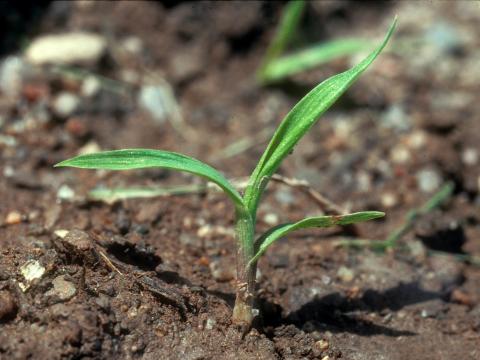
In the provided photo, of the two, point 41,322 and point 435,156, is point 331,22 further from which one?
point 41,322

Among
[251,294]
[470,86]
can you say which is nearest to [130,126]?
[251,294]

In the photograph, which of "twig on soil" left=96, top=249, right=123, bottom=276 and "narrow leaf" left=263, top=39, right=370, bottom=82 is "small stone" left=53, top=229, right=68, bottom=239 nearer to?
"twig on soil" left=96, top=249, right=123, bottom=276

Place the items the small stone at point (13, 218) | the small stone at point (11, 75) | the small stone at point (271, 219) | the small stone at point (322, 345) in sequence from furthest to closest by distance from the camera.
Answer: the small stone at point (11, 75) → the small stone at point (271, 219) → the small stone at point (13, 218) → the small stone at point (322, 345)

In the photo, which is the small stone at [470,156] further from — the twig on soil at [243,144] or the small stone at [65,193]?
the small stone at [65,193]

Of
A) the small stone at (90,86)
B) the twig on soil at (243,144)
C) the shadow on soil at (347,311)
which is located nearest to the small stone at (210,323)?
the shadow on soil at (347,311)

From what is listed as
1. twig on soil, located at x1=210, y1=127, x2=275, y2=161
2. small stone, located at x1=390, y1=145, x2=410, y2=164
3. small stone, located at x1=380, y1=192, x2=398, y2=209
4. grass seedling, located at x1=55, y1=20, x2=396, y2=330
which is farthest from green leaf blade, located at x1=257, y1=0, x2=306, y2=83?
grass seedling, located at x1=55, y1=20, x2=396, y2=330
